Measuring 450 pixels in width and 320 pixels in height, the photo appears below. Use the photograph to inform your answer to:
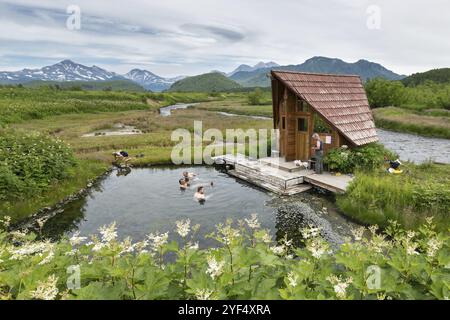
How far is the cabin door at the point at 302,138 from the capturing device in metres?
19.6

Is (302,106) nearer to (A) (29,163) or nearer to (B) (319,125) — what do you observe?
→ (B) (319,125)

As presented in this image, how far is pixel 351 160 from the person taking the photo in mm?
17891

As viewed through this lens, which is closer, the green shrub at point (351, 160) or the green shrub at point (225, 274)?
the green shrub at point (225, 274)

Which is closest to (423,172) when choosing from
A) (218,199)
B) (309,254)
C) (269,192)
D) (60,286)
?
(269,192)

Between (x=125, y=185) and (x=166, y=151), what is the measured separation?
828 cm

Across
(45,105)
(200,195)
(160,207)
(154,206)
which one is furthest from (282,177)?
(45,105)

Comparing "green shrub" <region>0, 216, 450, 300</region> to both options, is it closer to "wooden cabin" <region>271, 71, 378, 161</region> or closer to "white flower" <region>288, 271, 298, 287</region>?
"white flower" <region>288, 271, 298, 287</region>

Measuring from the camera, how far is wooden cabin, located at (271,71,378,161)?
1817cm

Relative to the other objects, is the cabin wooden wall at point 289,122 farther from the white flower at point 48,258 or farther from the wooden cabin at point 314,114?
the white flower at point 48,258

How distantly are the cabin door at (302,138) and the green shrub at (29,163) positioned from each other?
14.2 metres

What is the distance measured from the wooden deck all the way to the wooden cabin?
1.55 m

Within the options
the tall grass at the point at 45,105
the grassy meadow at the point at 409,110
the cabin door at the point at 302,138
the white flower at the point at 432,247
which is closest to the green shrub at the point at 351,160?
the cabin door at the point at 302,138

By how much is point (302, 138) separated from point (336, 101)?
319 cm
